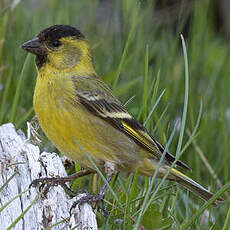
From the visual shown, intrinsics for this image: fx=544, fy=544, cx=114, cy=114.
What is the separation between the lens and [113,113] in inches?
158

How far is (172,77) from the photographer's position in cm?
582

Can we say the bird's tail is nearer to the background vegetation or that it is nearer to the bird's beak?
the background vegetation

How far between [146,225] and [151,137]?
2.75ft

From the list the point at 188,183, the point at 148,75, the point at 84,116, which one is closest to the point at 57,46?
the point at 84,116

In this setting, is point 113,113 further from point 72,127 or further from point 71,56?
point 71,56

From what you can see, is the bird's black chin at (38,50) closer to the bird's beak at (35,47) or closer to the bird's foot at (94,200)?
the bird's beak at (35,47)

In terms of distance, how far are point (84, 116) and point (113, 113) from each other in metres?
0.27

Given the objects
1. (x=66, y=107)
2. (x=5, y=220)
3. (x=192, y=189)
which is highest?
(x=66, y=107)

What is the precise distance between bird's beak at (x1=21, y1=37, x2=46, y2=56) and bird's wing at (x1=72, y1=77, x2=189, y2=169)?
1.08ft

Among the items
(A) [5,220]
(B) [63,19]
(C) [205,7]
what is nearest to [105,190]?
(A) [5,220]

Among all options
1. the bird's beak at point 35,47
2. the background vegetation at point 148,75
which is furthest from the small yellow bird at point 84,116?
the background vegetation at point 148,75

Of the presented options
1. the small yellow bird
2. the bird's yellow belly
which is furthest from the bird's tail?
the bird's yellow belly

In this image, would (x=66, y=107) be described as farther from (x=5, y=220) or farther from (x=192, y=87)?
(x=192, y=87)

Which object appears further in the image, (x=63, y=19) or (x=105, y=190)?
(x=63, y=19)
